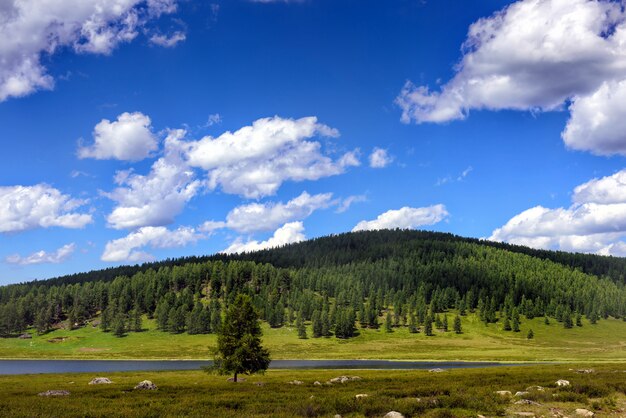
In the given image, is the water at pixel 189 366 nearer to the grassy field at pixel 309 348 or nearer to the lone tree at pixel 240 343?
the grassy field at pixel 309 348

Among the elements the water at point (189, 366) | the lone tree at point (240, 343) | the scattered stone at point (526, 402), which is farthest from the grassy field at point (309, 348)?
the scattered stone at point (526, 402)

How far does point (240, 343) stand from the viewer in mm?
56625

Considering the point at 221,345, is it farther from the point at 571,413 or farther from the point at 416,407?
the point at 571,413

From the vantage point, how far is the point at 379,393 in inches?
1305

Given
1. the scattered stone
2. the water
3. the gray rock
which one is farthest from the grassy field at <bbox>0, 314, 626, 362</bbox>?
the gray rock

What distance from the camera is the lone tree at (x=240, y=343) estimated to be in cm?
5603

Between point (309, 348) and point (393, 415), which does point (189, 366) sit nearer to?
point (309, 348)

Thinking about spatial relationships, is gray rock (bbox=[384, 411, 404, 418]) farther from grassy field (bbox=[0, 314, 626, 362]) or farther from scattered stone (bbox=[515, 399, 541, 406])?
grassy field (bbox=[0, 314, 626, 362])

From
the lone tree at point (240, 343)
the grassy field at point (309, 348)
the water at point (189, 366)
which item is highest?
the lone tree at point (240, 343)

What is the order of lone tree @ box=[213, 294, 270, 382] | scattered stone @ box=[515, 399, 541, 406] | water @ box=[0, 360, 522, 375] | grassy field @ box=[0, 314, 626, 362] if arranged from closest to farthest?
scattered stone @ box=[515, 399, 541, 406] → lone tree @ box=[213, 294, 270, 382] → water @ box=[0, 360, 522, 375] → grassy field @ box=[0, 314, 626, 362]

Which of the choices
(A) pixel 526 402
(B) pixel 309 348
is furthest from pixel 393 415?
(B) pixel 309 348

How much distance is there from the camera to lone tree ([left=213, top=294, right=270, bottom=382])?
56031 mm

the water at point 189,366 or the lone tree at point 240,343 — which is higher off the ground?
the lone tree at point 240,343

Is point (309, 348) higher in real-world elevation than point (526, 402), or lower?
lower
